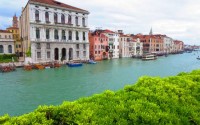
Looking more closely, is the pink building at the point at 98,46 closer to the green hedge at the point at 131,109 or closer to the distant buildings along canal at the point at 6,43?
the distant buildings along canal at the point at 6,43

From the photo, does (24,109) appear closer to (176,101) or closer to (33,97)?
(33,97)

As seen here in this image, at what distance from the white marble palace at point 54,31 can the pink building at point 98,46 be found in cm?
429

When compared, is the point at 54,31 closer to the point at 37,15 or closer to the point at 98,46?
the point at 37,15

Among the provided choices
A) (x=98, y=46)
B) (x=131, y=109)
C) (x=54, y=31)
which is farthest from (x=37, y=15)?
(x=131, y=109)

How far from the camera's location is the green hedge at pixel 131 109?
10.3 ft

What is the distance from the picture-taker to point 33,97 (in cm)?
1297

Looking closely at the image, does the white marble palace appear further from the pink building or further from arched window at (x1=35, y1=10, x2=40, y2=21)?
the pink building

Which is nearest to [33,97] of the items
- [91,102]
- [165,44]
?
[91,102]

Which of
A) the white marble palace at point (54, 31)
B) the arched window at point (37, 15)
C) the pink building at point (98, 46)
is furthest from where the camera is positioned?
the pink building at point (98, 46)

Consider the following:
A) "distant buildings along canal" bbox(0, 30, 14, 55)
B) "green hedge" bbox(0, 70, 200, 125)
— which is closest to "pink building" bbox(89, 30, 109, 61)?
"distant buildings along canal" bbox(0, 30, 14, 55)

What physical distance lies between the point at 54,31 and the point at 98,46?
1256 cm

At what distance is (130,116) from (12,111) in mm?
8665

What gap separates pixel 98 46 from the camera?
146 ft

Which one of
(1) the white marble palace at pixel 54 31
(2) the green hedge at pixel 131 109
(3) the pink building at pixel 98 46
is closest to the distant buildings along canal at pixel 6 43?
(1) the white marble palace at pixel 54 31
